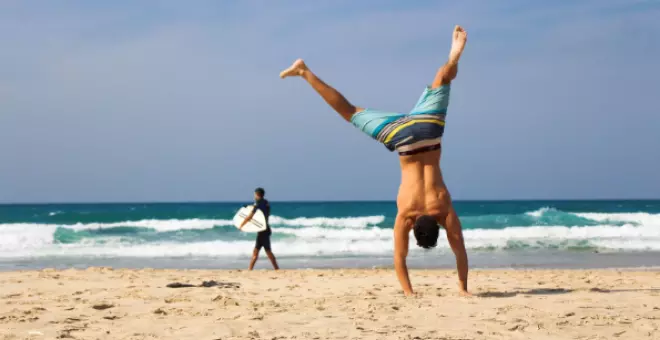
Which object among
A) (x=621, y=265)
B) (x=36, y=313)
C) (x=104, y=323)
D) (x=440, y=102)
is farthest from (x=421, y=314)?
(x=621, y=265)

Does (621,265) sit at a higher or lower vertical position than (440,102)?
lower

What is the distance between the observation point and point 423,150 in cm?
672

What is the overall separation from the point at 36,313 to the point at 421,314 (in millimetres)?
3251

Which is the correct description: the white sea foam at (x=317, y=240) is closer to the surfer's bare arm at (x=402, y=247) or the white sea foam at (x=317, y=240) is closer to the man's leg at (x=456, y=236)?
the surfer's bare arm at (x=402, y=247)

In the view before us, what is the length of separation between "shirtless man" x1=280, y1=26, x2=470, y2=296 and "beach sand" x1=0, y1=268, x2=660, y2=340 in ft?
2.24

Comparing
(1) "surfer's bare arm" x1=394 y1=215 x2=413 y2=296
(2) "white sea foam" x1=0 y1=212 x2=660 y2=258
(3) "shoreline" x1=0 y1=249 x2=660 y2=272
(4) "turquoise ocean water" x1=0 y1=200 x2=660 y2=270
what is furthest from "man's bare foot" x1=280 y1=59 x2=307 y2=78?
(2) "white sea foam" x1=0 y1=212 x2=660 y2=258

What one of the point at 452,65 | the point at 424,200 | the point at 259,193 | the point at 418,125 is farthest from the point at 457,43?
the point at 259,193

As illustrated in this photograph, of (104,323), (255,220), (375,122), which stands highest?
(375,122)

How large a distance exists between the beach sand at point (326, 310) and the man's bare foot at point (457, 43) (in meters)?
2.33

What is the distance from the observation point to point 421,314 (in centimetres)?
582

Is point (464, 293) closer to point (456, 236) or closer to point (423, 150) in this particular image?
point (456, 236)

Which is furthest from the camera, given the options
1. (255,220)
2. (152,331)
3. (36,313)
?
(255,220)

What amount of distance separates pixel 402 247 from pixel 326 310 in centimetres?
113

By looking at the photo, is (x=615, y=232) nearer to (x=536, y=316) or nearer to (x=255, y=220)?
(x=255, y=220)
